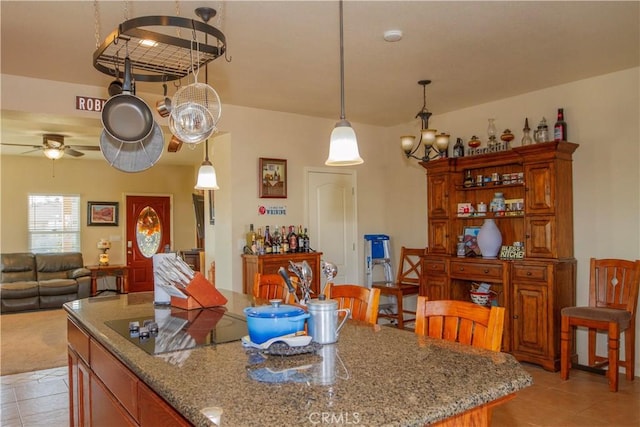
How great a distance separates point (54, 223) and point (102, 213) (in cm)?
83

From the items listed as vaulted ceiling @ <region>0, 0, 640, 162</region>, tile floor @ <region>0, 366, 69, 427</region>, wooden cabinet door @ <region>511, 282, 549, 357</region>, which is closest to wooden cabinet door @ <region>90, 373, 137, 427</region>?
→ tile floor @ <region>0, 366, 69, 427</region>

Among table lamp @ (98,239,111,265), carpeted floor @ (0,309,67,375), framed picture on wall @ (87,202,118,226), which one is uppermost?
framed picture on wall @ (87,202,118,226)

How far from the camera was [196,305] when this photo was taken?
8.15ft

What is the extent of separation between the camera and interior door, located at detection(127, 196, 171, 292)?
923 centimetres

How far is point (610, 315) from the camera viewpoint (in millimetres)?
3627

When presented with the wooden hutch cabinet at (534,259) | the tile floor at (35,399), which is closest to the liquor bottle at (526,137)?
the wooden hutch cabinet at (534,259)

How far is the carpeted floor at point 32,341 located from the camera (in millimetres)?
4641

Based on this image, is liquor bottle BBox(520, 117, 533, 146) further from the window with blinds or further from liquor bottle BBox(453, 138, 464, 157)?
the window with blinds

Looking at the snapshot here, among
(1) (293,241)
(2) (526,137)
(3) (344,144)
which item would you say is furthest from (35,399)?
(2) (526,137)

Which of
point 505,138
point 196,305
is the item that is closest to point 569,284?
point 505,138

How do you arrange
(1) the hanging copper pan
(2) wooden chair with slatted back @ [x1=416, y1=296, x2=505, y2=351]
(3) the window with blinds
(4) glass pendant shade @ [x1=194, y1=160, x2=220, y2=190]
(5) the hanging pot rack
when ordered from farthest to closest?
(3) the window with blinds → (4) glass pendant shade @ [x1=194, y1=160, x2=220, y2=190] → (1) the hanging copper pan → (5) the hanging pot rack → (2) wooden chair with slatted back @ [x1=416, y1=296, x2=505, y2=351]

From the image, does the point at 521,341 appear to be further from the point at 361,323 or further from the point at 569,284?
the point at 361,323

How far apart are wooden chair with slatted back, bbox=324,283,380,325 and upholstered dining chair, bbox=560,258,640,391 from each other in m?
2.38

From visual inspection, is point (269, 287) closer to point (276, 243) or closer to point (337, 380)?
point (337, 380)
